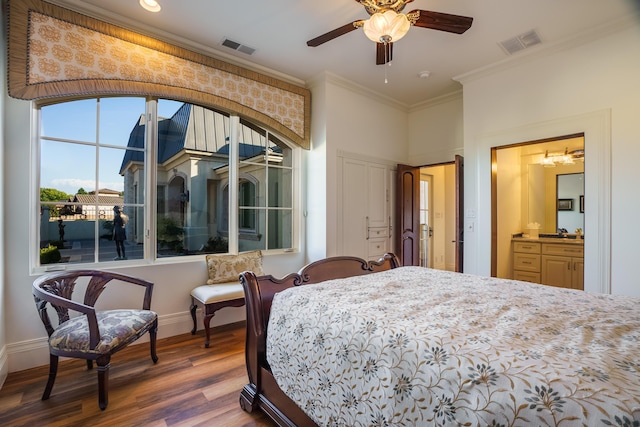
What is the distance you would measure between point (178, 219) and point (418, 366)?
2929 mm

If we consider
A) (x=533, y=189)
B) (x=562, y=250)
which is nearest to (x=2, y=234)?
(x=562, y=250)

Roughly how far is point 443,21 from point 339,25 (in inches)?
43.2

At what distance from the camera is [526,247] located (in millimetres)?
4266

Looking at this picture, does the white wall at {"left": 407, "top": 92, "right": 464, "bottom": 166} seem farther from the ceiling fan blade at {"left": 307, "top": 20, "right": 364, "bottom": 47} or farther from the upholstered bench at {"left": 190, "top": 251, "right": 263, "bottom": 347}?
the upholstered bench at {"left": 190, "top": 251, "right": 263, "bottom": 347}

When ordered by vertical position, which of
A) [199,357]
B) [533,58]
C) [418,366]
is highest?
[533,58]

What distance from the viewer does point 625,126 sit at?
2.72 metres

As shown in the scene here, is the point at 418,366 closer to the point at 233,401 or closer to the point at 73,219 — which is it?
the point at 233,401

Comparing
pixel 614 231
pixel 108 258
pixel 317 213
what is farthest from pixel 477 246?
pixel 108 258

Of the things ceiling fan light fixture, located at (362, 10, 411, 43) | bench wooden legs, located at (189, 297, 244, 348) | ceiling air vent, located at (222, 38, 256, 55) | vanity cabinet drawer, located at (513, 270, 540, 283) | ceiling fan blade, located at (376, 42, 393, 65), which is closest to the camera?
ceiling fan light fixture, located at (362, 10, 411, 43)

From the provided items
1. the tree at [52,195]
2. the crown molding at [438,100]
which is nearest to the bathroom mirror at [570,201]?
the crown molding at [438,100]

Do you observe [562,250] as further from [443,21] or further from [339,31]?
[339,31]

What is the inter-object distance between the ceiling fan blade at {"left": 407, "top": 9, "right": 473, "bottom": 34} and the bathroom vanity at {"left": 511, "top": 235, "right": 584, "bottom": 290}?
3.33 metres

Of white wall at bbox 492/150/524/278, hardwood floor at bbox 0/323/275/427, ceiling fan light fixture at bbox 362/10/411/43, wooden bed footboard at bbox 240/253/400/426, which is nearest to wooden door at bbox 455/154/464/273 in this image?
white wall at bbox 492/150/524/278

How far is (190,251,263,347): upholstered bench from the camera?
281 centimetres
